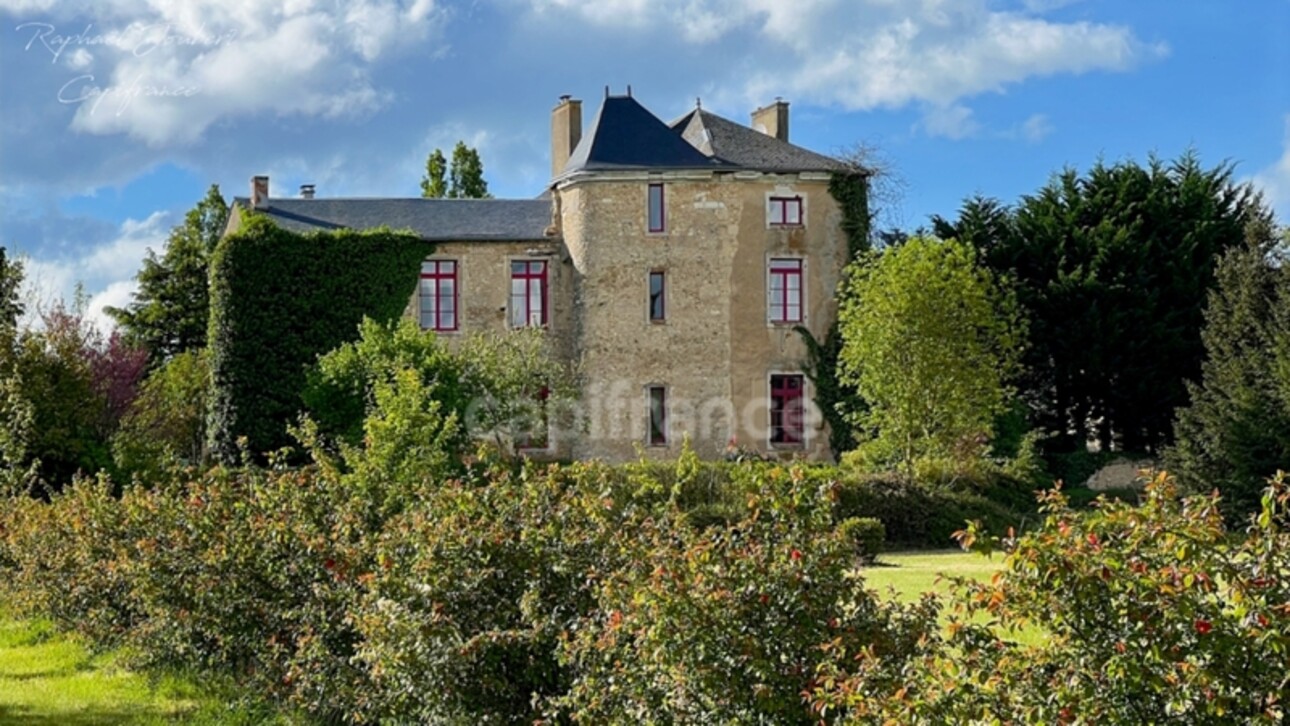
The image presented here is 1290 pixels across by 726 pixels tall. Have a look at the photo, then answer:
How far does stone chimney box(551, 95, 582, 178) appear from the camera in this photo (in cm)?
3425

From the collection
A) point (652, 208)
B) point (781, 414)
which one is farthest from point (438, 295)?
point (781, 414)

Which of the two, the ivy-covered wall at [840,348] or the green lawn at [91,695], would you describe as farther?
the ivy-covered wall at [840,348]

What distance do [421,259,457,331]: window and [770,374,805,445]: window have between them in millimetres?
6578

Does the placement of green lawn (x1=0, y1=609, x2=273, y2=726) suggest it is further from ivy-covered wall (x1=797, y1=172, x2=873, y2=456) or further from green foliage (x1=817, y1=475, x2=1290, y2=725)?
ivy-covered wall (x1=797, y1=172, x2=873, y2=456)

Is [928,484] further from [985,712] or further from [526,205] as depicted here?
[985,712]

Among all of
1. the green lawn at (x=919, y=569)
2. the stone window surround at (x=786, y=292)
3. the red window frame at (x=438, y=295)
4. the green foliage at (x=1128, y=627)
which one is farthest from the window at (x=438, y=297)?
the green foliage at (x=1128, y=627)

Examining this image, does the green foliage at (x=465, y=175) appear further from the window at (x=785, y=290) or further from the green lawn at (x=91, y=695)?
the green lawn at (x=91, y=695)

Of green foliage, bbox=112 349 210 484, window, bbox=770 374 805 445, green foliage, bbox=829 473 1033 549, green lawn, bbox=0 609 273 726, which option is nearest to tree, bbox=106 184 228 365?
green foliage, bbox=112 349 210 484

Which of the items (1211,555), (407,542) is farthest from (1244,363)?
(1211,555)

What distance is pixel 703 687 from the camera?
547cm

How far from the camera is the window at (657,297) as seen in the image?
106ft

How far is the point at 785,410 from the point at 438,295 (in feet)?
24.1

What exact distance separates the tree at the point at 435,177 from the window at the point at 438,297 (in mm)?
13944

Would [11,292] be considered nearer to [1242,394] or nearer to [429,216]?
[429,216]
